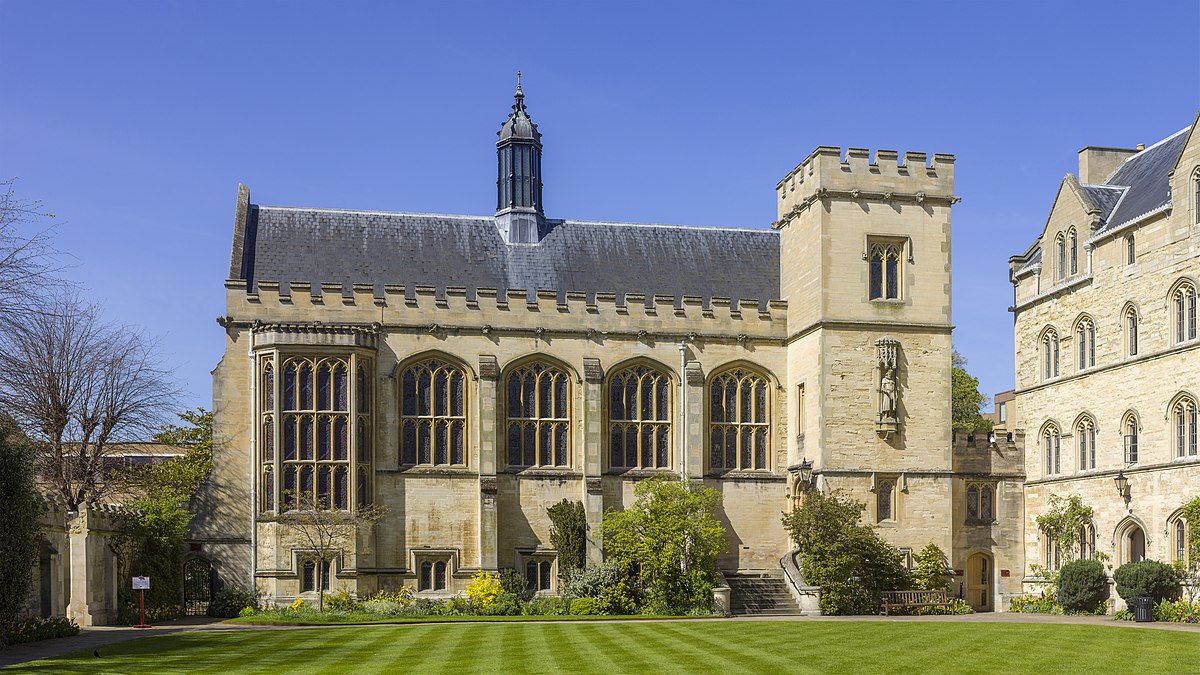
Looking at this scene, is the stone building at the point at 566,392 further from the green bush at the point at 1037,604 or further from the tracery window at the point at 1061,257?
the tracery window at the point at 1061,257

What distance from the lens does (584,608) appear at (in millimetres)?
33688

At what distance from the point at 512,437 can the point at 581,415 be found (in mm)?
2008

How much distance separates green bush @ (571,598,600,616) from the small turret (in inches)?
466

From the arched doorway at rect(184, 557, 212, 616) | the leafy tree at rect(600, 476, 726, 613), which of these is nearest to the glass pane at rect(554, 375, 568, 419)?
the leafy tree at rect(600, 476, 726, 613)

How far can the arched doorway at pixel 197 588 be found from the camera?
36.4m

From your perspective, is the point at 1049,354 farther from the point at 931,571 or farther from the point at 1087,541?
the point at 931,571

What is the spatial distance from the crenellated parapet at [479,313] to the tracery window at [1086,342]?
8.08 metres

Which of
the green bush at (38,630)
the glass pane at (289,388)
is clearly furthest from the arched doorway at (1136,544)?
the green bush at (38,630)

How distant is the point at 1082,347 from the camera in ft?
122

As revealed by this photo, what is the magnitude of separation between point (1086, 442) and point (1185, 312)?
5423mm

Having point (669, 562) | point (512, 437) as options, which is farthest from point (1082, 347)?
point (512, 437)

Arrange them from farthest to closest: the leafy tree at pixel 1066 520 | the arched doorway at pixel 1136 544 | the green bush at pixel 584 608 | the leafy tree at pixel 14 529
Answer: the leafy tree at pixel 1066 520, the arched doorway at pixel 1136 544, the green bush at pixel 584 608, the leafy tree at pixel 14 529

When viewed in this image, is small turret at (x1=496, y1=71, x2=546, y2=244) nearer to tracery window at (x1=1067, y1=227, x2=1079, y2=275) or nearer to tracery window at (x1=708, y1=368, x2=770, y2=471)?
tracery window at (x1=708, y1=368, x2=770, y2=471)

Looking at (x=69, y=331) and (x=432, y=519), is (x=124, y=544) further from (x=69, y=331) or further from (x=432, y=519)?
(x=69, y=331)
